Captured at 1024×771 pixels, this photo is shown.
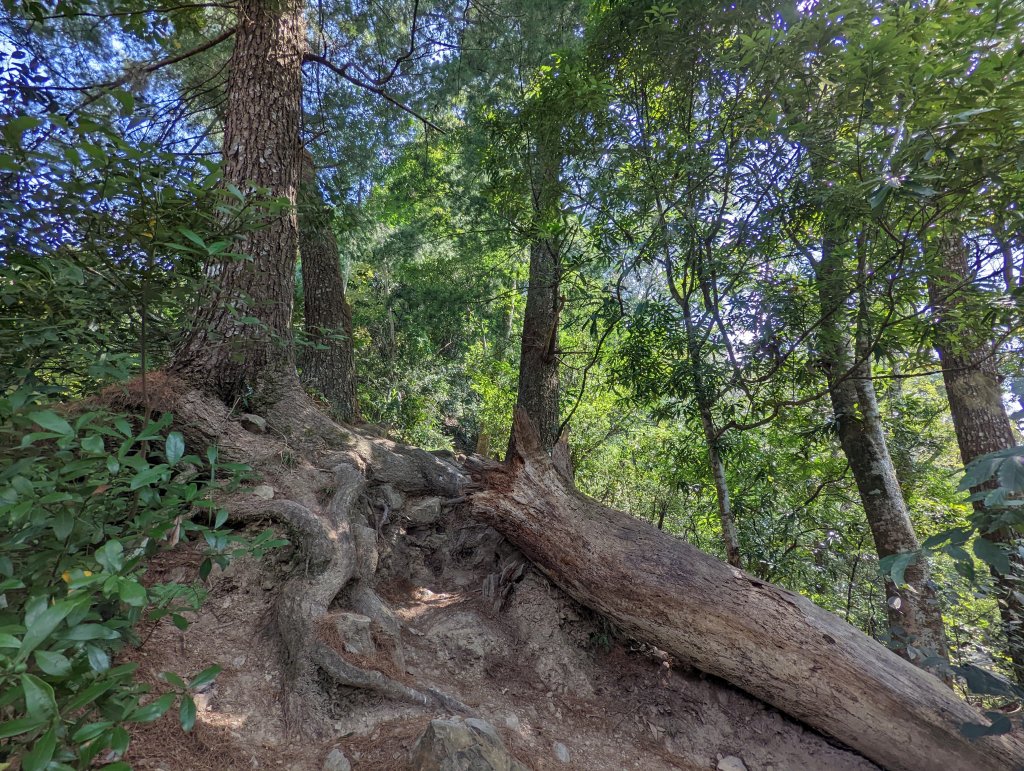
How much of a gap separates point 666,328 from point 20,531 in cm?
369

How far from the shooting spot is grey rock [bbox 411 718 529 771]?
1.79 meters

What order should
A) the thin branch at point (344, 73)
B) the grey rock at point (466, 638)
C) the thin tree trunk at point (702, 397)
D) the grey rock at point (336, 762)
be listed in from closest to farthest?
the grey rock at point (336, 762) → the grey rock at point (466, 638) → the thin tree trunk at point (702, 397) → the thin branch at point (344, 73)

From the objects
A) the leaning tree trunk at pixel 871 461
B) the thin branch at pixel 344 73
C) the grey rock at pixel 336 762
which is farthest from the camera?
the thin branch at pixel 344 73

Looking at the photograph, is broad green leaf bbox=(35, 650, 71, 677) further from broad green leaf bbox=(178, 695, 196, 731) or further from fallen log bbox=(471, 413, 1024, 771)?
fallen log bbox=(471, 413, 1024, 771)

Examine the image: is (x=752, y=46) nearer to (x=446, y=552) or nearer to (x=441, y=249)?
(x=446, y=552)

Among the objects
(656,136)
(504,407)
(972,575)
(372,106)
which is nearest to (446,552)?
(972,575)

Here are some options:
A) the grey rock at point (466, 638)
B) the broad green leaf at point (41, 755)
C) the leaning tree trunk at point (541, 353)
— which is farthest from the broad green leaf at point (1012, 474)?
the leaning tree trunk at point (541, 353)

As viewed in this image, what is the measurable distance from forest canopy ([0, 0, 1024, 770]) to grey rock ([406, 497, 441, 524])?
267 millimetres

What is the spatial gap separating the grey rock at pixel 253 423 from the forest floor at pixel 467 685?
0.92 meters

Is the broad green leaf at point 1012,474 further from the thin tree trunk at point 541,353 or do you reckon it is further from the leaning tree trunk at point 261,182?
the thin tree trunk at point 541,353

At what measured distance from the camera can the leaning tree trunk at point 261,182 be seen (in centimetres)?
323

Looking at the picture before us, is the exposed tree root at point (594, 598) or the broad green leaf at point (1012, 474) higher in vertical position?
the broad green leaf at point (1012, 474)

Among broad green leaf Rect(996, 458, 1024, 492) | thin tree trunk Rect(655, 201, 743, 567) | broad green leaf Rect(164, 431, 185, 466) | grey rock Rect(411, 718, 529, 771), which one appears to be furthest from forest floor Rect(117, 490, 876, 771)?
broad green leaf Rect(996, 458, 1024, 492)

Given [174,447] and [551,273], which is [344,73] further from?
[174,447]
